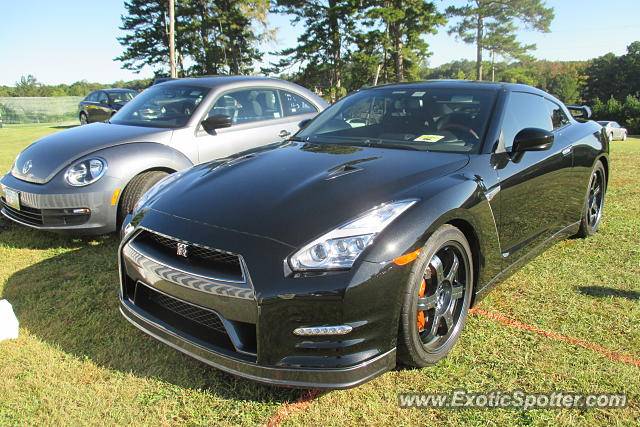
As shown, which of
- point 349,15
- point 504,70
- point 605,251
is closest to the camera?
point 605,251

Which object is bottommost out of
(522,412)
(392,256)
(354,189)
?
(522,412)

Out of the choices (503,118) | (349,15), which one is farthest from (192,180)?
(349,15)

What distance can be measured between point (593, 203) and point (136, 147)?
4.37 metres

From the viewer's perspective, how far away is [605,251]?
161 inches

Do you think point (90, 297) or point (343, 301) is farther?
point (90, 297)

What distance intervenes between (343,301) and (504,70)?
59.2 metres

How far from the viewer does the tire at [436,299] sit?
2.13 metres

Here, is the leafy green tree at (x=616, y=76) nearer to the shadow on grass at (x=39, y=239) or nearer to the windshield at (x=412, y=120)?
the windshield at (x=412, y=120)

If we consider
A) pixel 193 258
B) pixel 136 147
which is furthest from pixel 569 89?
pixel 193 258

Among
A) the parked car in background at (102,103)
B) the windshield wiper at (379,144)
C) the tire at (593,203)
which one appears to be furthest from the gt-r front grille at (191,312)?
the parked car in background at (102,103)

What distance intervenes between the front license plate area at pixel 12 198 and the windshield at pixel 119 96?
1598 cm

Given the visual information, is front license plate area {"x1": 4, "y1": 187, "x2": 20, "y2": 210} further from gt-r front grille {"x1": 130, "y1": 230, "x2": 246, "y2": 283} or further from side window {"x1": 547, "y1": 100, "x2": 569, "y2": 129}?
side window {"x1": 547, "y1": 100, "x2": 569, "y2": 129}

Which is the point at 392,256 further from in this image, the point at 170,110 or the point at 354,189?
the point at 170,110

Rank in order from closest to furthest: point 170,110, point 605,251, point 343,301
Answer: point 343,301, point 605,251, point 170,110
